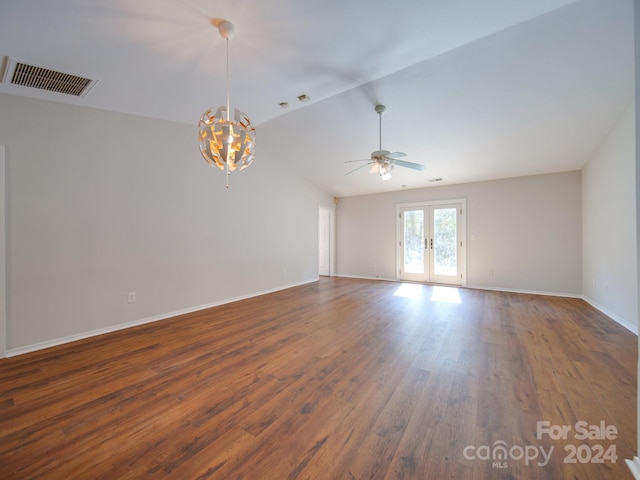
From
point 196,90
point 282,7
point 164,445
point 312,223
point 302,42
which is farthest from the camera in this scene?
point 312,223

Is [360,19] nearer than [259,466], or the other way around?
[259,466]

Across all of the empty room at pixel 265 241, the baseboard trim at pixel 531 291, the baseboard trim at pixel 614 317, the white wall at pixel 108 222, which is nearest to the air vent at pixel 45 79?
the empty room at pixel 265 241

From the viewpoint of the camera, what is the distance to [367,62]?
241cm

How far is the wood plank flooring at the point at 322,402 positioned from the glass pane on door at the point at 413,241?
3192 millimetres

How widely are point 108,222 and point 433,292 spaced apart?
5875 mm

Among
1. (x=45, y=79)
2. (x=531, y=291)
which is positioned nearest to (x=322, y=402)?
(x=45, y=79)

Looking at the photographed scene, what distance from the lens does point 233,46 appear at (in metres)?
2.17

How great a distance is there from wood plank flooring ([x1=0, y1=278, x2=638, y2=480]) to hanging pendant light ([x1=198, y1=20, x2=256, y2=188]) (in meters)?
1.77

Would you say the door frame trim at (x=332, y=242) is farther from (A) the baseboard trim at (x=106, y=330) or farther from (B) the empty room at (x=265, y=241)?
(A) the baseboard trim at (x=106, y=330)

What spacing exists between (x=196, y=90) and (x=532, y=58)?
3.64 meters

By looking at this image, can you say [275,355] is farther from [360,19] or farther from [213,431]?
[360,19]

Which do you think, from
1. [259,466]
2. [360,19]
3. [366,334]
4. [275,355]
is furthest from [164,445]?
[360,19]

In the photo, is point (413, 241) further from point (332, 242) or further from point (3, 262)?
point (3, 262)

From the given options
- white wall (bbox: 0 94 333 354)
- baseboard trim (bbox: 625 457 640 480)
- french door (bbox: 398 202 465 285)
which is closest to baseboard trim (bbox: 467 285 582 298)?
french door (bbox: 398 202 465 285)
